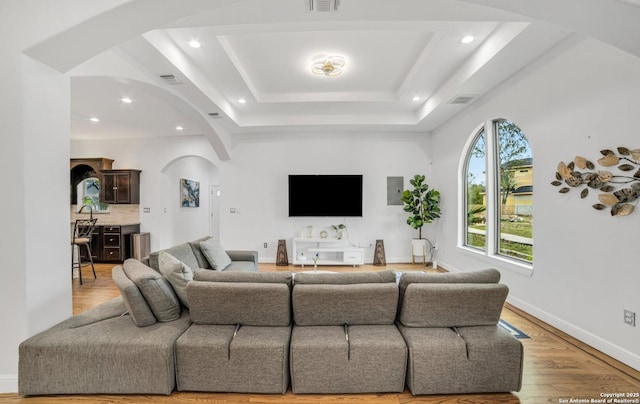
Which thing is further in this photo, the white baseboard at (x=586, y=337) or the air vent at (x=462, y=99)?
the air vent at (x=462, y=99)

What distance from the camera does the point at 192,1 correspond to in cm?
184

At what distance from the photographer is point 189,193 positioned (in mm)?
7973

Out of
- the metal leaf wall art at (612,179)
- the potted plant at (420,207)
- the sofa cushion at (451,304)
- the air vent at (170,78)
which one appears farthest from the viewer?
the potted plant at (420,207)

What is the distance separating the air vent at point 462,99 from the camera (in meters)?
4.05

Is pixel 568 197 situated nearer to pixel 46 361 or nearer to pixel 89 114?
pixel 46 361

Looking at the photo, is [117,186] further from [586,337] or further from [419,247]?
[586,337]

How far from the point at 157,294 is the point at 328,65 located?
10.4 feet

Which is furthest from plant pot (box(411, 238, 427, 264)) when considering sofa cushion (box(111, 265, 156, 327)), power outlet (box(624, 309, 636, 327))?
sofa cushion (box(111, 265, 156, 327))

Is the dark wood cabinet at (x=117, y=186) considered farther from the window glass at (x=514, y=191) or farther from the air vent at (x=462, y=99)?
the window glass at (x=514, y=191)

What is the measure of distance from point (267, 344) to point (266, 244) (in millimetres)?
4368

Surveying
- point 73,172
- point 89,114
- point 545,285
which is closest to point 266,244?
point 89,114

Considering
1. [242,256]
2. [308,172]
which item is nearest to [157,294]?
[242,256]

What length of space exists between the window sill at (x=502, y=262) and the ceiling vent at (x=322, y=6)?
3.50m

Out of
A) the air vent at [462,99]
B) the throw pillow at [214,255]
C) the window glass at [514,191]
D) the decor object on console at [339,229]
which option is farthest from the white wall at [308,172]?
Answer: the throw pillow at [214,255]
